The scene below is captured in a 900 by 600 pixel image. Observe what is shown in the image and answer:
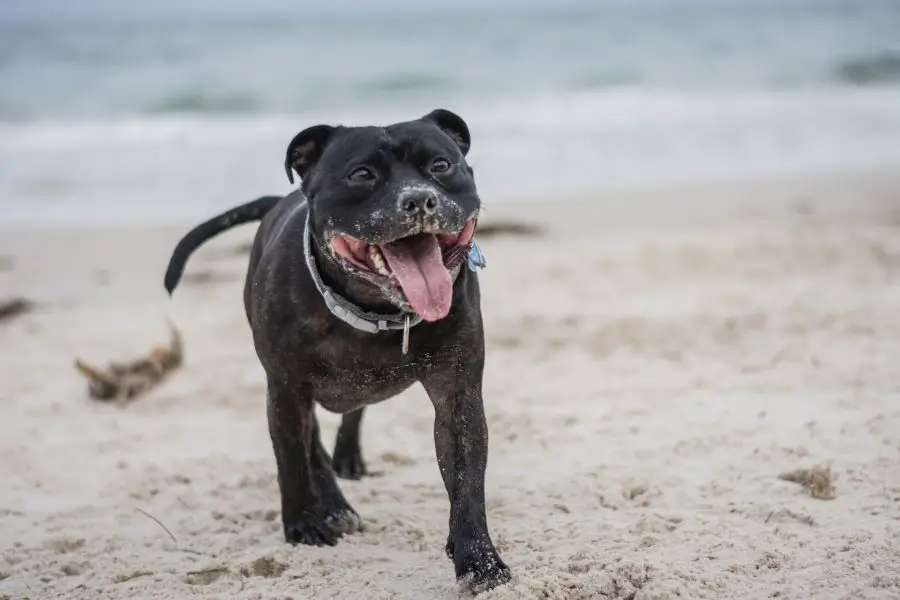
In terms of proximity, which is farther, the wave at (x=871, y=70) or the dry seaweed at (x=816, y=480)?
the wave at (x=871, y=70)

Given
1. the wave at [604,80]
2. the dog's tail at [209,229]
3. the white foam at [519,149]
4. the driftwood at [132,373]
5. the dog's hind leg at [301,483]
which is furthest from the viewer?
the wave at [604,80]

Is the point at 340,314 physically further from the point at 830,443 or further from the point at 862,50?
the point at 862,50

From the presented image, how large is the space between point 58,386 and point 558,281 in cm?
385

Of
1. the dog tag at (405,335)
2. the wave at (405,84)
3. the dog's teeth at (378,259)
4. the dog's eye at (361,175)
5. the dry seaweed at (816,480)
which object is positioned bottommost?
the dry seaweed at (816,480)

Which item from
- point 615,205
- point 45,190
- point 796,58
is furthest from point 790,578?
point 796,58

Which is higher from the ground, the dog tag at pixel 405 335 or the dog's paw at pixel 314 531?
the dog tag at pixel 405 335

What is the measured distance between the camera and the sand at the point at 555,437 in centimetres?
390

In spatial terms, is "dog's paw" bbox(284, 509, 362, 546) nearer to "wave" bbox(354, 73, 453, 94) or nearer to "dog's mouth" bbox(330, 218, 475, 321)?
"dog's mouth" bbox(330, 218, 475, 321)

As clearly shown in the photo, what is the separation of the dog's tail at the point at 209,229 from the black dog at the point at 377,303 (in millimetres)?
577

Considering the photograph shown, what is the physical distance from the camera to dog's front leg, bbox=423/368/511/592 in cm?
373

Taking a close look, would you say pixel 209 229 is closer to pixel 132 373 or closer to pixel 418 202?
pixel 418 202

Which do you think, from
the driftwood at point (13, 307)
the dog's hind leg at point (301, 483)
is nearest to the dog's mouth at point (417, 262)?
the dog's hind leg at point (301, 483)

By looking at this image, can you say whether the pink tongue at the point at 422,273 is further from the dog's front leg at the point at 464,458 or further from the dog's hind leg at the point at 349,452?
the dog's hind leg at the point at 349,452

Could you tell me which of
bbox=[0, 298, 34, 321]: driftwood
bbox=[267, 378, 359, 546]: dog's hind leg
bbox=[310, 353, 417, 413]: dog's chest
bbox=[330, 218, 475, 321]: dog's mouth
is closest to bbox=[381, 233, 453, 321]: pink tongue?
bbox=[330, 218, 475, 321]: dog's mouth
